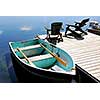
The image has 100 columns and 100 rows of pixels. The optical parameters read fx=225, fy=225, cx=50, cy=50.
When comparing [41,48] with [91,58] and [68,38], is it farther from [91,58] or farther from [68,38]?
[91,58]

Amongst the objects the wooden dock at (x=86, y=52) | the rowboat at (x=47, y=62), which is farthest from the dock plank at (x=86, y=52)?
the rowboat at (x=47, y=62)

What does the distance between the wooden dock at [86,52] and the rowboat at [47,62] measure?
0.37 m

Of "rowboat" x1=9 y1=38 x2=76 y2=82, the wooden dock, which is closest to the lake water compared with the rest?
"rowboat" x1=9 y1=38 x2=76 y2=82

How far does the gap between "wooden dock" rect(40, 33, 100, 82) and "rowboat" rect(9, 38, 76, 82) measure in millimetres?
368

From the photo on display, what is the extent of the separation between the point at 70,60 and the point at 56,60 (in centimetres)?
134

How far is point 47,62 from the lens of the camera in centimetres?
890

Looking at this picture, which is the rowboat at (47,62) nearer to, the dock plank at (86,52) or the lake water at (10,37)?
the dock plank at (86,52)

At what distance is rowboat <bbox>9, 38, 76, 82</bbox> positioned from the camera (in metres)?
6.62

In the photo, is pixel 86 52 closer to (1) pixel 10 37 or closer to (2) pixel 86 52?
(2) pixel 86 52

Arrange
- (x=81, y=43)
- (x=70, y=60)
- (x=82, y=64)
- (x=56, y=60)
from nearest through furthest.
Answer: (x=82, y=64) → (x=70, y=60) → (x=56, y=60) → (x=81, y=43)

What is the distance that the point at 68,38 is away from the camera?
1188 cm
